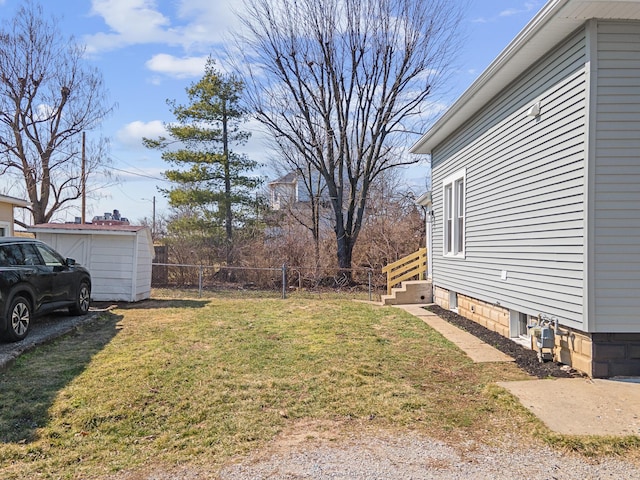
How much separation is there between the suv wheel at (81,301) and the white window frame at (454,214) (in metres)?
7.74

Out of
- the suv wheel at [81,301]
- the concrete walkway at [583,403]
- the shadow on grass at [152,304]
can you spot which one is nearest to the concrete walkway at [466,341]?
the concrete walkway at [583,403]

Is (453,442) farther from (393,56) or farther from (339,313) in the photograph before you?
(393,56)

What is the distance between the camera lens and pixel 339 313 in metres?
10.6

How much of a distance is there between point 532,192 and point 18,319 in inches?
299

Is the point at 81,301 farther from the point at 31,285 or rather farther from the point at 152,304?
the point at 152,304

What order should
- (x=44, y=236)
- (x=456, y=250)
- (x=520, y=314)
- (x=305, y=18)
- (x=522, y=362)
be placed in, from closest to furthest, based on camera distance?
(x=522, y=362) < (x=520, y=314) < (x=456, y=250) < (x=44, y=236) < (x=305, y=18)

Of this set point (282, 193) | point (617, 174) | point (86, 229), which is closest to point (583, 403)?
point (617, 174)

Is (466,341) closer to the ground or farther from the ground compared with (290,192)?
closer to the ground

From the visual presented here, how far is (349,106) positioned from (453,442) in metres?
16.7

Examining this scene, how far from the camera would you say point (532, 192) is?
6730mm

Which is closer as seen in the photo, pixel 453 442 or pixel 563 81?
pixel 453 442

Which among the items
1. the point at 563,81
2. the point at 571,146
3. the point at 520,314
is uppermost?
Result: the point at 563,81

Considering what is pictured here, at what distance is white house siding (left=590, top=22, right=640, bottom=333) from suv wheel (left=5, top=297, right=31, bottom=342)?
24.8 ft

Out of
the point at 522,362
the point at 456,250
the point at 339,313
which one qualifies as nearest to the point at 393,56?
the point at 456,250
